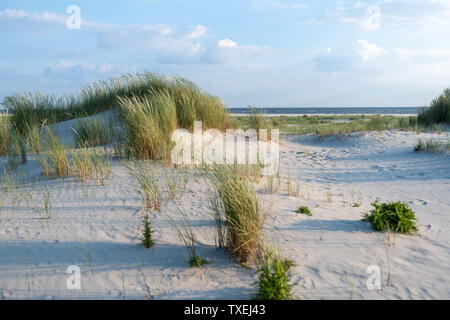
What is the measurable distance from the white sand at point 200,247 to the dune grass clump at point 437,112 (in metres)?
8.93

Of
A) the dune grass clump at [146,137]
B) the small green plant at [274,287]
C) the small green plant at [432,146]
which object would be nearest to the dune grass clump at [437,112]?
the small green plant at [432,146]

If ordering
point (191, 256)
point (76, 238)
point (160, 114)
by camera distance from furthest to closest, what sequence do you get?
point (160, 114)
point (76, 238)
point (191, 256)

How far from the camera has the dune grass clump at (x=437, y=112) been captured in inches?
510

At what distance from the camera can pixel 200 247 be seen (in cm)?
348

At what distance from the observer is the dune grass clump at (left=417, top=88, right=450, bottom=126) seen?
12953 mm

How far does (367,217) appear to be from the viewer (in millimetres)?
4129

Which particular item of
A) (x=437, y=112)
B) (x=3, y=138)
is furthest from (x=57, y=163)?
(x=437, y=112)

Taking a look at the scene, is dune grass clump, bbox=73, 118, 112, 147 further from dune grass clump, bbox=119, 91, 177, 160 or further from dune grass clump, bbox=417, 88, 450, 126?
dune grass clump, bbox=417, 88, 450, 126

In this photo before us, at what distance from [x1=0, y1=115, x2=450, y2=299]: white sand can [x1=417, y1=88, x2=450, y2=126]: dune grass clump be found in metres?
8.93

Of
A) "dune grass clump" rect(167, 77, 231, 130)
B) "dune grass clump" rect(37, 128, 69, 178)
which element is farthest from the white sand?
"dune grass clump" rect(167, 77, 231, 130)

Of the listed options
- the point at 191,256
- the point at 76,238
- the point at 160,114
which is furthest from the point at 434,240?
the point at 160,114
